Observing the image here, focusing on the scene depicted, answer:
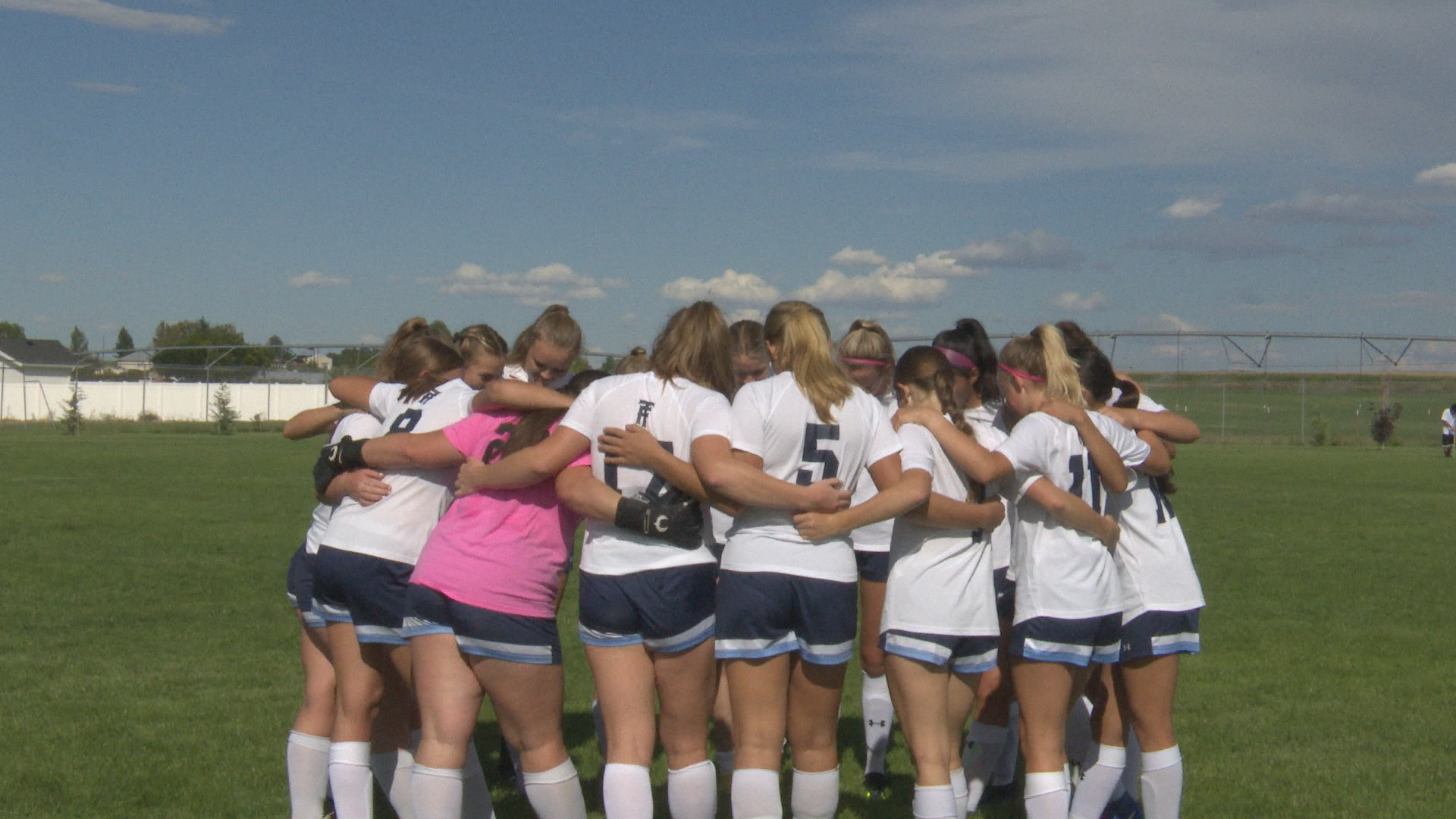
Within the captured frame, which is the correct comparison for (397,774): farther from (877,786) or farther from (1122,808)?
(1122,808)

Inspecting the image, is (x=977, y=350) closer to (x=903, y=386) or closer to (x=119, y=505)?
(x=903, y=386)

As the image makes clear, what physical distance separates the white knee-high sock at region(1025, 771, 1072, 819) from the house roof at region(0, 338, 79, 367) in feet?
283

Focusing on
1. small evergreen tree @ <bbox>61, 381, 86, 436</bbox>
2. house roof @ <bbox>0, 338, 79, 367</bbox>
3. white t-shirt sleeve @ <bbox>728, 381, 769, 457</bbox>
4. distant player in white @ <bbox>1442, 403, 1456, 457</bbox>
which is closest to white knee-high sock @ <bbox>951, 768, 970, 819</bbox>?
white t-shirt sleeve @ <bbox>728, 381, 769, 457</bbox>

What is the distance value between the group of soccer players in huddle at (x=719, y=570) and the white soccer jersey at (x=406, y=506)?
0.01 meters

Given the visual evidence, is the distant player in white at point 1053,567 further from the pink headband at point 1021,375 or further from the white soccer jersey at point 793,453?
the white soccer jersey at point 793,453

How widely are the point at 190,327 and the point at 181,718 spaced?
130640 mm

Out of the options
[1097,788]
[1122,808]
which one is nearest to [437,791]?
[1097,788]

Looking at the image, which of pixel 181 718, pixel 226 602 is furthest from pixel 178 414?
pixel 181 718

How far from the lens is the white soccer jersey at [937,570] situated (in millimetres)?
4191

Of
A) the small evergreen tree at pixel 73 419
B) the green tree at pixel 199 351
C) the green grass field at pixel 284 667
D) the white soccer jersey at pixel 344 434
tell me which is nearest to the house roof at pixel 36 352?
the green tree at pixel 199 351

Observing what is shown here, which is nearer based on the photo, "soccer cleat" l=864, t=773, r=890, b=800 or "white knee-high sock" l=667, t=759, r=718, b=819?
"white knee-high sock" l=667, t=759, r=718, b=819

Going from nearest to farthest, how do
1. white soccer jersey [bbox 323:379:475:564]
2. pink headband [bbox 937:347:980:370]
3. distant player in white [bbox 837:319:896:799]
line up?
white soccer jersey [bbox 323:379:475:564] < pink headband [bbox 937:347:980:370] < distant player in white [bbox 837:319:896:799]

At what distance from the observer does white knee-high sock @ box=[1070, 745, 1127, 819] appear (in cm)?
464

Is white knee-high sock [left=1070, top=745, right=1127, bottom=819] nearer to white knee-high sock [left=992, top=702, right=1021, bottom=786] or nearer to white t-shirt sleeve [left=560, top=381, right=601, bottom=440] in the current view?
white knee-high sock [left=992, top=702, right=1021, bottom=786]
